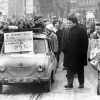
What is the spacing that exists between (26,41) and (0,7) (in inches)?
656

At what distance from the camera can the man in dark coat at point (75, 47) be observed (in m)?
14.2

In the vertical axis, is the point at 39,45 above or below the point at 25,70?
above

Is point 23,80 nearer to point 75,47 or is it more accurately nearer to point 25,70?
point 25,70

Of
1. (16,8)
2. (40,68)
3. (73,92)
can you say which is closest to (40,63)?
(40,68)

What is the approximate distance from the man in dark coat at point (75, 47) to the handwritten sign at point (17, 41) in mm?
1019

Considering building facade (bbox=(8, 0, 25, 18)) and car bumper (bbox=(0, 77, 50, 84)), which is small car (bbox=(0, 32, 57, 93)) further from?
building facade (bbox=(8, 0, 25, 18))

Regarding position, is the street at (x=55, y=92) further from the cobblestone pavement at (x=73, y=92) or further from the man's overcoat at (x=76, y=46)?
the man's overcoat at (x=76, y=46)

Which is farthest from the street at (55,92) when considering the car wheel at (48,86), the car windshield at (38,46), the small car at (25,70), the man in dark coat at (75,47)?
the car windshield at (38,46)

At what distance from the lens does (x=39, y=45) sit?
14.8m

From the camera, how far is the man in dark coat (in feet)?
46.4

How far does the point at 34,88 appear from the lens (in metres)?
14.9

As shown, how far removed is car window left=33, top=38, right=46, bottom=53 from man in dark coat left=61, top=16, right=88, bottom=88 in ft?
2.30

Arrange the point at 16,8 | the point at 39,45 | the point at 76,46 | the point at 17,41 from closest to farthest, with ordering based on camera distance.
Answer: the point at 76,46 → the point at 17,41 → the point at 39,45 → the point at 16,8

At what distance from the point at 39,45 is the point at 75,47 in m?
1.13
